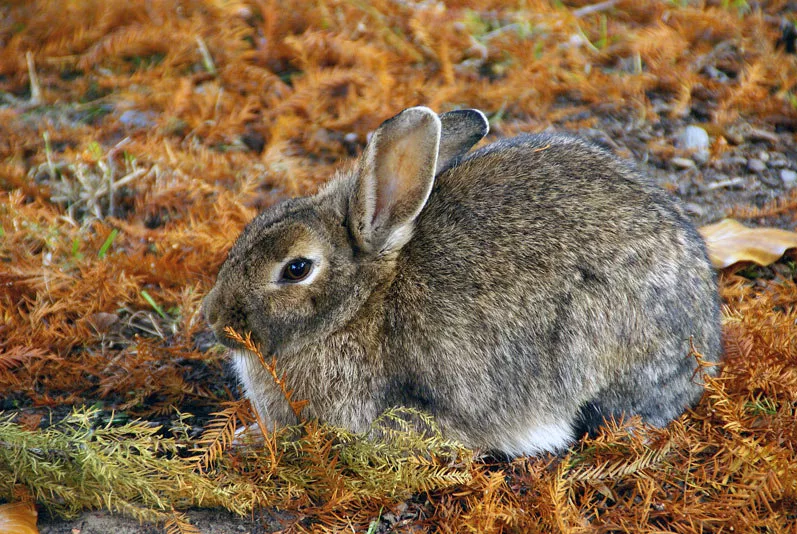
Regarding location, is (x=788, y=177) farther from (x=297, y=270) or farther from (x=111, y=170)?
(x=111, y=170)

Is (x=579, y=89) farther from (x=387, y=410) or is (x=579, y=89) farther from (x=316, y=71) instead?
(x=387, y=410)

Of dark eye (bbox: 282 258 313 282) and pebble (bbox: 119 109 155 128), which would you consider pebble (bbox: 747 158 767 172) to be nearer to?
dark eye (bbox: 282 258 313 282)

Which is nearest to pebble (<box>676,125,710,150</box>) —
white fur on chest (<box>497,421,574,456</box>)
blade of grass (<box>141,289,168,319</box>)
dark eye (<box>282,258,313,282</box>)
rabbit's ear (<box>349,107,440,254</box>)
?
white fur on chest (<box>497,421,574,456</box>)

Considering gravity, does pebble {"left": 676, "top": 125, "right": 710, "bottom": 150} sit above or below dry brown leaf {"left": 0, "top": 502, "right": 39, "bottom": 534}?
below

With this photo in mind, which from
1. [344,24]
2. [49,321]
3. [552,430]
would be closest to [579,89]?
[344,24]

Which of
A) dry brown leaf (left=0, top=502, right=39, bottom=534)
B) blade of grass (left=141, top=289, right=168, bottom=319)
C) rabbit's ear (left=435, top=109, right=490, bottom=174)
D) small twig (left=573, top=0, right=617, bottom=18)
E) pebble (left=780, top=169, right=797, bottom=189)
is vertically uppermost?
rabbit's ear (left=435, top=109, right=490, bottom=174)

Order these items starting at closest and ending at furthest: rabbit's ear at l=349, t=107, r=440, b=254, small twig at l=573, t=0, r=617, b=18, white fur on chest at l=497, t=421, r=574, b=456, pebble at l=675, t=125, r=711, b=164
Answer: rabbit's ear at l=349, t=107, r=440, b=254 → white fur on chest at l=497, t=421, r=574, b=456 → pebble at l=675, t=125, r=711, b=164 → small twig at l=573, t=0, r=617, b=18

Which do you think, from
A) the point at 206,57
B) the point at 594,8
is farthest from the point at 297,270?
the point at 594,8
